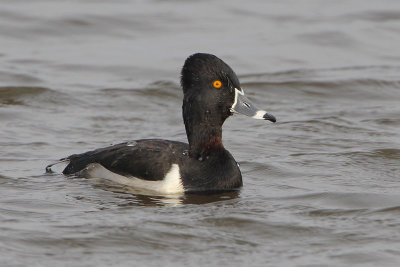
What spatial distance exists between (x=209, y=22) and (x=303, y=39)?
214 cm

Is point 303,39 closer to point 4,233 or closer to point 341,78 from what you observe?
point 341,78

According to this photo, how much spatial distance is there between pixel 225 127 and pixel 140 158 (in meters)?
3.68

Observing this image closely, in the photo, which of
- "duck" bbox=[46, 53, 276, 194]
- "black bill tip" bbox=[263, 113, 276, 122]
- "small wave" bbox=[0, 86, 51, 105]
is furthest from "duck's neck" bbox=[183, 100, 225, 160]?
"small wave" bbox=[0, 86, 51, 105]

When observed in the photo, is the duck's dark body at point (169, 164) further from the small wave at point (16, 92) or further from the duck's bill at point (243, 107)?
the small wave at point (16, 92)

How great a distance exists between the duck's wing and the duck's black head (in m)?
0.28

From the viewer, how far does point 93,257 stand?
724 cm

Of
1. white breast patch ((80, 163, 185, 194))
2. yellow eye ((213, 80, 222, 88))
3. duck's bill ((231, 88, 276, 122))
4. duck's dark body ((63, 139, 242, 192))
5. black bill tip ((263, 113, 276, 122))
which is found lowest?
white breast patch ((80, 163, 185, 194))

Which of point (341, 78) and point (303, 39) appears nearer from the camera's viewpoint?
point (341, 78)

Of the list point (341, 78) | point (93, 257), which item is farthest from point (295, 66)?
point (93, 257)

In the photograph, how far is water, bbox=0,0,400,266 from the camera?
766cm

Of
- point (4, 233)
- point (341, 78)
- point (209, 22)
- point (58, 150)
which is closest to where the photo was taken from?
point (4, 233)

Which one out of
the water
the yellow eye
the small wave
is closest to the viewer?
the water

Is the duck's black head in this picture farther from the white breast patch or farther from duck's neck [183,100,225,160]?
the white breast patch

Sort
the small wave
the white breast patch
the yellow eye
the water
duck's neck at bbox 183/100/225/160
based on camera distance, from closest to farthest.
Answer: the water < the white breast patch < the yellow eye < duck's neck at bbox 183/100/225/160 < the small wave
